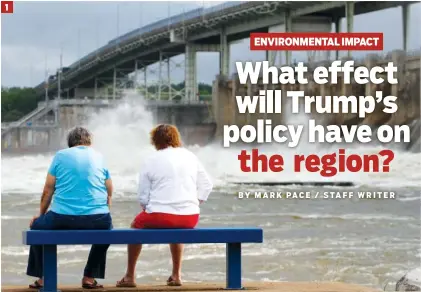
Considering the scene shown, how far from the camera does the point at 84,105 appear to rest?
65.2m

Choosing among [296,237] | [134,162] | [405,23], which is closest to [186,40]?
[134,162]

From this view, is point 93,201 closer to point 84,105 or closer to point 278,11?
point 278,11

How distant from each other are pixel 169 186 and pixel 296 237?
8899mm

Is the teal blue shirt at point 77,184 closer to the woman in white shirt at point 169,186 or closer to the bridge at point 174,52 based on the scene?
the woman in white shirt at point 169,186

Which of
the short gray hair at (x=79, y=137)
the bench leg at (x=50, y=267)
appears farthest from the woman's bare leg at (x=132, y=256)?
the short gray hair at (x=79, y=137)

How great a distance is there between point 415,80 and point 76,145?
2852 centimetres

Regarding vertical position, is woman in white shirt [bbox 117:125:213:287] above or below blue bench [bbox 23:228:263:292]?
above

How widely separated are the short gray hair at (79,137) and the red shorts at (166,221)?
51cm

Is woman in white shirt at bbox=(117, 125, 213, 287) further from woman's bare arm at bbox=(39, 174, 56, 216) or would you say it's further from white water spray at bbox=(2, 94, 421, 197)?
white water spray at bbox=(2, 94, 421, 197)

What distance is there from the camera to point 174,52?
66562 millimetres

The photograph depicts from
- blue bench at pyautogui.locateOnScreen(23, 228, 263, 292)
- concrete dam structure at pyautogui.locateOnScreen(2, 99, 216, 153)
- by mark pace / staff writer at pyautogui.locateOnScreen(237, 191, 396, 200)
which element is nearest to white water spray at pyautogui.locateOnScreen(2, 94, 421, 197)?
concrete dam structure at pyautogui.locateOnScreen(2, 99, 216, 153)

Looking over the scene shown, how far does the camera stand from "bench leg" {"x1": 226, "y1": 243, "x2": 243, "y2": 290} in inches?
239

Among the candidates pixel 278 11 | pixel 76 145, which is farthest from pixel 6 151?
pixel 76 145

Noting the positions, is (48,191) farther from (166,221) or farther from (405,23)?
(405,23)
